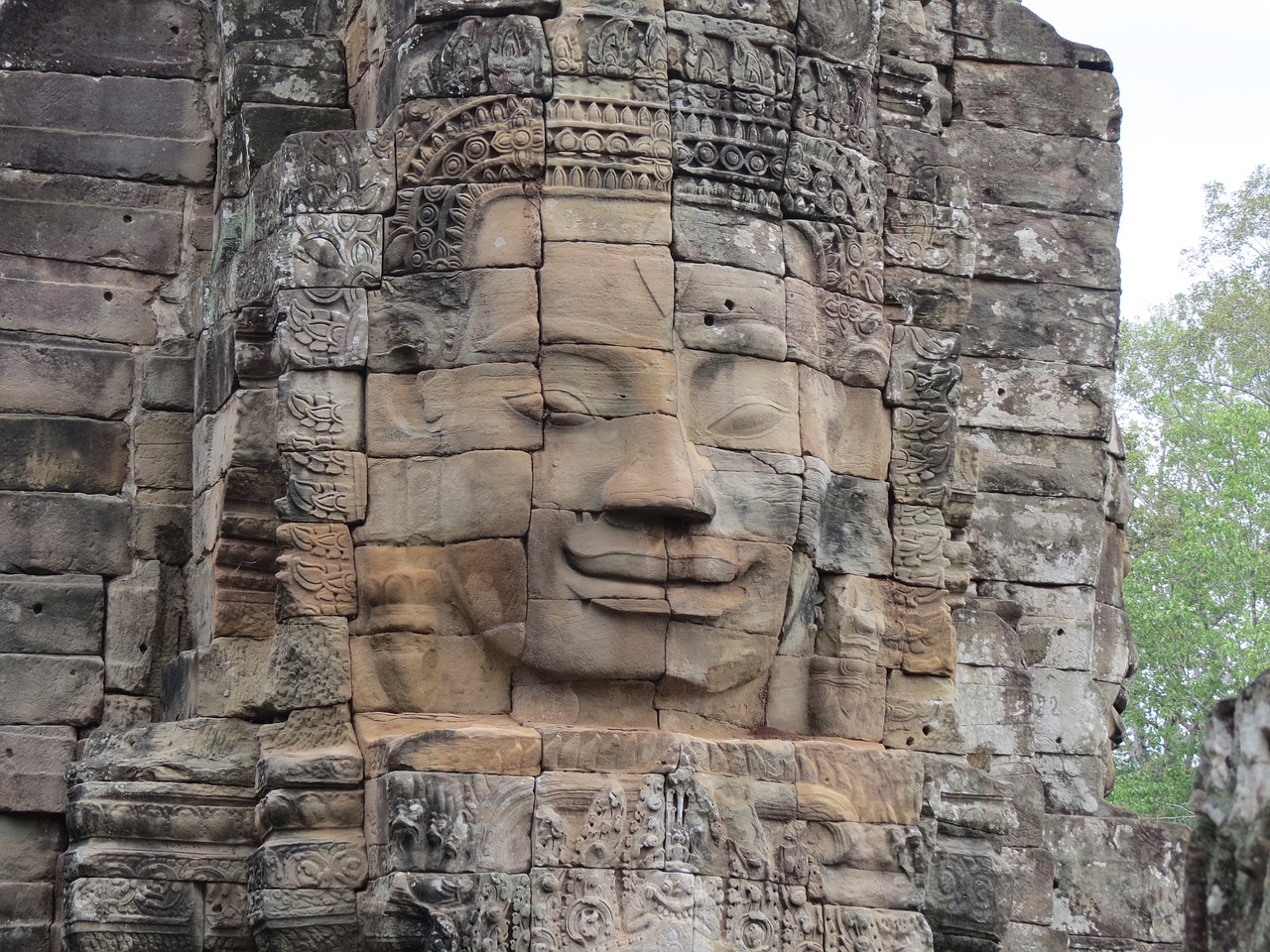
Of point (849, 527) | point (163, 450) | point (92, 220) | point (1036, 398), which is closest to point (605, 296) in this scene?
point (849, 527)

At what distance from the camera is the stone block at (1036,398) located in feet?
46.9

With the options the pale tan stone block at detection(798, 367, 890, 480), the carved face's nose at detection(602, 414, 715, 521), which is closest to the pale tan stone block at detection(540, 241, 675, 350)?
the carved face's nose at detection(602, 414, 715, 521)

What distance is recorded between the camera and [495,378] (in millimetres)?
10898

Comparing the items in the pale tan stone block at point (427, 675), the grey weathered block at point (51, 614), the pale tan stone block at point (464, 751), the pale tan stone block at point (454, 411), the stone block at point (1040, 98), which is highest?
the stone block at point (1040, 98)

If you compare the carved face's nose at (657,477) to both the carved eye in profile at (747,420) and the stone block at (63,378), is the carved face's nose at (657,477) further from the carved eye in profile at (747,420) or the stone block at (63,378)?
the stone block at (63,378)

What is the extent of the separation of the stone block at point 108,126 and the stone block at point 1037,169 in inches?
173

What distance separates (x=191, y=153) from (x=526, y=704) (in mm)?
3818

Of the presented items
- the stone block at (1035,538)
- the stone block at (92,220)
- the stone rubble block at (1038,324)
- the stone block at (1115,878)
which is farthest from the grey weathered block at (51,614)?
the stone block at (1115,878)

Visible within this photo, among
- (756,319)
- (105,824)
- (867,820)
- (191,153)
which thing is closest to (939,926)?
(867,820)

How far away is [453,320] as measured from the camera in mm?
11078

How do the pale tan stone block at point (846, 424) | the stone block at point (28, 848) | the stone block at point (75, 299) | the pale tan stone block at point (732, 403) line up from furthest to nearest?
the stone block at point (75, 299), the stone block at point (28, 848), the pale tan stone block at point (846, 424), the pale tan stone block at point (732, 403)

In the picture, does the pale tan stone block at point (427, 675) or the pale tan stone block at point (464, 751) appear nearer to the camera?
the pale tan stone block at point (464, 751)

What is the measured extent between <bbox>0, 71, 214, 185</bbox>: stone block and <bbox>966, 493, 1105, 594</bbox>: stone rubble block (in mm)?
4797

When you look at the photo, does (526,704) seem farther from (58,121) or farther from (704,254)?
(58,121)
